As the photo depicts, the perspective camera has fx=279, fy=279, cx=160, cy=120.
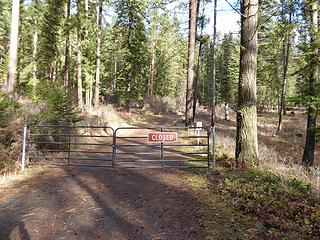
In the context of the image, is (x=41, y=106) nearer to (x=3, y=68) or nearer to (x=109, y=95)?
(x=3, y=68)

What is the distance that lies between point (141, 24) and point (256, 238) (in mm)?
35199

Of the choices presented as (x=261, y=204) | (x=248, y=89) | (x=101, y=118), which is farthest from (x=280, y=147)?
(x=261, y=204)

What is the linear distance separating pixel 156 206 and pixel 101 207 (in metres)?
1.21

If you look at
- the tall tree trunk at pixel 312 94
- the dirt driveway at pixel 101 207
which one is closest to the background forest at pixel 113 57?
the tall tree trunk at pixel 312 94

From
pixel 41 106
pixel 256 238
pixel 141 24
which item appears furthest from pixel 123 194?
pixel 141 24

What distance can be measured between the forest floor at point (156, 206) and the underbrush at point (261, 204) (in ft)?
0.05

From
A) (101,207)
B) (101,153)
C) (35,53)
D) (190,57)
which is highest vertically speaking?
(35,53)

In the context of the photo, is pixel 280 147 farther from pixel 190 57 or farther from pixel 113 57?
pixel 113 57

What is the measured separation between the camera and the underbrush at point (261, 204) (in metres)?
4.93

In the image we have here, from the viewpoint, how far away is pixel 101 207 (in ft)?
20.2

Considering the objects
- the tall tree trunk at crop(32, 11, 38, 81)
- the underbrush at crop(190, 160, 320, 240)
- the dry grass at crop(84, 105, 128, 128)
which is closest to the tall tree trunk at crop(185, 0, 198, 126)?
the dry grass at crop(84, 105, 128, 128)

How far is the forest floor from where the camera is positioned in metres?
5.00

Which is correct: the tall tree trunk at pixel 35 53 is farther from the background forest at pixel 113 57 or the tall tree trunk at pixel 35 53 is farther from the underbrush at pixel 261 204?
the underbrush at pixel 261 204

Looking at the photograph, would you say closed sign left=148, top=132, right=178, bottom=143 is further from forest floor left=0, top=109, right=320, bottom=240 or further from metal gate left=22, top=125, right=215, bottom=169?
forest floor left=0, top=109, right=320, bottom=240
